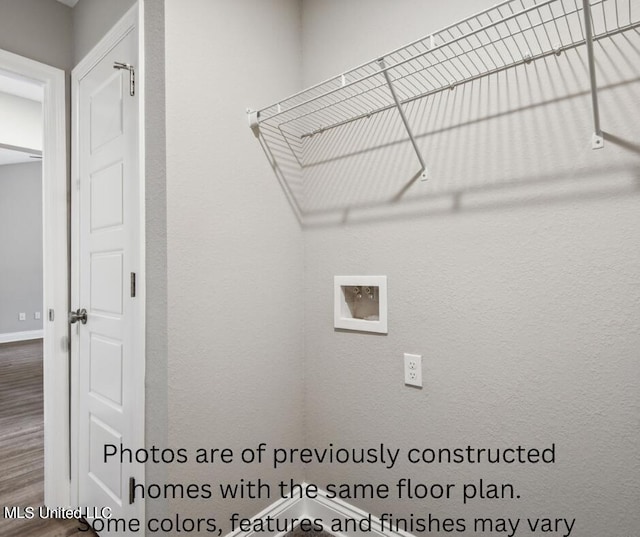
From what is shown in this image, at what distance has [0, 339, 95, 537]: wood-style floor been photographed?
5.57ft

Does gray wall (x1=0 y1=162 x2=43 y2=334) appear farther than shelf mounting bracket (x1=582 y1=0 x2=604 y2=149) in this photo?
Yes

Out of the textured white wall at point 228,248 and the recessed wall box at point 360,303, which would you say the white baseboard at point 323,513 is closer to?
the textured white wall at point 228,248

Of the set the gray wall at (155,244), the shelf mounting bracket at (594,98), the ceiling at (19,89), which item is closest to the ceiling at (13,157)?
the ceiling at (19,89)

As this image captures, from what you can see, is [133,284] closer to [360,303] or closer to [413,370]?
[360,303]

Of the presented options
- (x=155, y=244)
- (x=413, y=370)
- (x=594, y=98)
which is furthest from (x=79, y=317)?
(x=594, y=98)

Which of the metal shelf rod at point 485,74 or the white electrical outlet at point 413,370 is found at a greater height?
the metal shelf rod at point 485,74

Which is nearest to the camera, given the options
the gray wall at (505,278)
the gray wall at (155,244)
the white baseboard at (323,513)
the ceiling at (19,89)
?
the gray wall at (505,278)

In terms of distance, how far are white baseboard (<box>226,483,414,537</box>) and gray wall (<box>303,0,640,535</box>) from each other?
2.5 inches

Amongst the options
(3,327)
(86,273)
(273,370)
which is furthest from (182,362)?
(3,327)

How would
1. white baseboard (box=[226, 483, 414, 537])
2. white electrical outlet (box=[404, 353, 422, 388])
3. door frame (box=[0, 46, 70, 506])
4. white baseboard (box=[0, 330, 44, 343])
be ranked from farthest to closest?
white baseboard (box=[0, 330, 44, 343]) < door frame (box=[0, 46, 70, 506]) < white baseboard (box=[226, 483, 414, 537]) < white electrical outlet (box=[404, 353, 422, 388])

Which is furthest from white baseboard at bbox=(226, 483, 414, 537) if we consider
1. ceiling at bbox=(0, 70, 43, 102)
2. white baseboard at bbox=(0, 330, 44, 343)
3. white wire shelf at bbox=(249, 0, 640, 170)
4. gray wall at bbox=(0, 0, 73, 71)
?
white baseboard at bbox=(0, 330, 44, 343)

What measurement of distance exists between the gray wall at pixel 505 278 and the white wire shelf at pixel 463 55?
0.05 m

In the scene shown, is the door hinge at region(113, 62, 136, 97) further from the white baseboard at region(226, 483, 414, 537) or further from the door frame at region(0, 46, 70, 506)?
the white baseboard at region(226, 483, 414, 537)

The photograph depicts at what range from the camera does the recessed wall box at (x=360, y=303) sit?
145 cm
